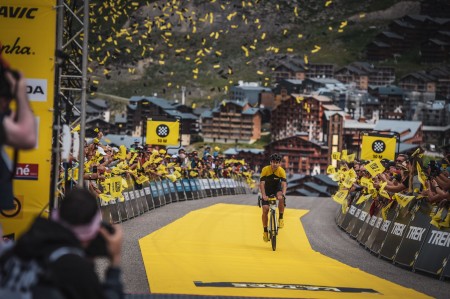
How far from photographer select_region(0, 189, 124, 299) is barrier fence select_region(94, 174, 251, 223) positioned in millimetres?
18744

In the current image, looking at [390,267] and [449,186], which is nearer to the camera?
[449,186]

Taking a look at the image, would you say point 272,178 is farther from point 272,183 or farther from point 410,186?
point 410,186

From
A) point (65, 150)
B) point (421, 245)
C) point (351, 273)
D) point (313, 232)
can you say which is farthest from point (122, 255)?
point (313, 232)

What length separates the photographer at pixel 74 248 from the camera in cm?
648

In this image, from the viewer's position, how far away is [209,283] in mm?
15336

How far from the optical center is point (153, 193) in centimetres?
3881

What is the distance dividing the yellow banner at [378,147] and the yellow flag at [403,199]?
22.1 metres

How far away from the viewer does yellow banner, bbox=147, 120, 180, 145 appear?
48.7 meters

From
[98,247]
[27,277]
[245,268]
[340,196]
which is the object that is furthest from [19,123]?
[340,196]

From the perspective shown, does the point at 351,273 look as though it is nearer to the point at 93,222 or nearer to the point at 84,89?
the point at 84,89

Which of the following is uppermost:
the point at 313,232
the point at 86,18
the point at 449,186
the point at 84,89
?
the point at 86,18

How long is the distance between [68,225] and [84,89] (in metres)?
9.07

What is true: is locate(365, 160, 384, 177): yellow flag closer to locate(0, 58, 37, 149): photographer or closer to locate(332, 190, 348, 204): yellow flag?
locate(332, 190, 348, 204): yellow flag

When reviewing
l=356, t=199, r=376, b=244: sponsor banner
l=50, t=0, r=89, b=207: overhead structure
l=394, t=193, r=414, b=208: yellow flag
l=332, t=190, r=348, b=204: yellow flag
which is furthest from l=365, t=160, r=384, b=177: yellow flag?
l=50, t=0, r=89, b=207: overhead structure
